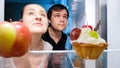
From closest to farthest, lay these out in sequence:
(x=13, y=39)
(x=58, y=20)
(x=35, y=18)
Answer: (x=13, y=39)
(x=35, y=18)
(x=58, y=20)

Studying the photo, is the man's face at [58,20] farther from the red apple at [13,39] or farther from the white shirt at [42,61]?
the red apple at [13,39]

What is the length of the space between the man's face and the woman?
8cm

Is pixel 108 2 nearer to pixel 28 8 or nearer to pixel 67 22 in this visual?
pixel 67 22

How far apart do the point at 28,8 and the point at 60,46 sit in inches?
8.3

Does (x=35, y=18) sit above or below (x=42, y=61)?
above

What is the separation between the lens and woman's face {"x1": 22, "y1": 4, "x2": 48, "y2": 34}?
27.4 inches

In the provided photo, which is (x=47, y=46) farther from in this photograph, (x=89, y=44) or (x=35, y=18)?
(x=89, y=44)

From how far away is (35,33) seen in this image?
0.72 m

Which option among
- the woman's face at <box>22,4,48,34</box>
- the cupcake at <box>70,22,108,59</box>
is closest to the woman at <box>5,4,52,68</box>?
the woman's face at <box>22,4,48,34</box>

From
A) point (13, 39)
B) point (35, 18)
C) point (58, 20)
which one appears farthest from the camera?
point (58, 20)

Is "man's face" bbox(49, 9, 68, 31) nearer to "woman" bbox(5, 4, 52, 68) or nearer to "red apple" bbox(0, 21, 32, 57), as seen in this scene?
"woman" bbox(5, 4, 52, 68)

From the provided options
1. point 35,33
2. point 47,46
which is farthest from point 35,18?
Result: point 47,46

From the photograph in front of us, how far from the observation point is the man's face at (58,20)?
0.82 m

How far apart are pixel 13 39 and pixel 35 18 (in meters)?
0.26
